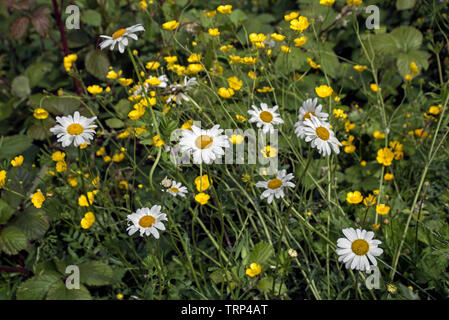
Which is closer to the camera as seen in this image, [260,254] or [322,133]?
[322,133]

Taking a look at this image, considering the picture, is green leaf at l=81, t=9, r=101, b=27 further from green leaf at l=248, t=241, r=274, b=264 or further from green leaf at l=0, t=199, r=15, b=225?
green leaf at l=248, t=241, r=274, b=264

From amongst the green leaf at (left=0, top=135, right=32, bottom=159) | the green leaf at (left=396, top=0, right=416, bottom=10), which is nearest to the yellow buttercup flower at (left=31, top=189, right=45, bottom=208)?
the green leaf at (left=0, top=135, right=32, bottom=159)

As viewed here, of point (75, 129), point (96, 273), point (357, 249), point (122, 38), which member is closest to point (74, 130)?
point (75, 129)

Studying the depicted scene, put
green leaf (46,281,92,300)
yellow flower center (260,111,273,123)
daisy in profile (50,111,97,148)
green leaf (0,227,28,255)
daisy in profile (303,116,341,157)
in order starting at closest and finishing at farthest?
daisy in profile (303,116,341,157) → daisy in profile (50,111,97,148) → yellow flower center (260,111,273,123) → green leaf (46,281,92,300) → green leaf (0,227,28,255)

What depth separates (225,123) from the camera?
133cm

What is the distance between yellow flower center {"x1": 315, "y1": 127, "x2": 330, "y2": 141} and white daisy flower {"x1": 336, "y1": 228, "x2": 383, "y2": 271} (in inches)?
8.6

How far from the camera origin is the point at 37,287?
124cm

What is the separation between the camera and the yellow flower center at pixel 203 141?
90cm

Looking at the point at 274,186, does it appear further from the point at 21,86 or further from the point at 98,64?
the point at 21,86

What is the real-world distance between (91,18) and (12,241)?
1.00 m

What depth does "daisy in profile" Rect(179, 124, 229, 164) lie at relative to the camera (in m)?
0.88
